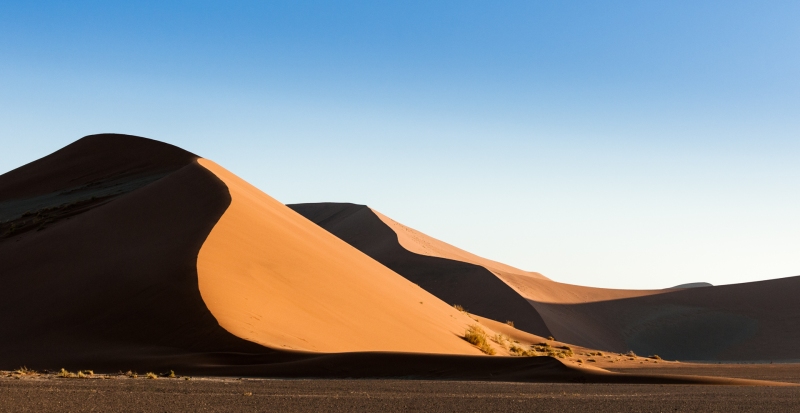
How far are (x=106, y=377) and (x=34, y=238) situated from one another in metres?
16.9

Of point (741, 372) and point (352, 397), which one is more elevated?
point (741, 372)

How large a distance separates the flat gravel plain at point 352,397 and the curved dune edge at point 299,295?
5578 mm

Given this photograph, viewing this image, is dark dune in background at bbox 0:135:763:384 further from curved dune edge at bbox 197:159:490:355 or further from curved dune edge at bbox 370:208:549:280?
curved dune edge at bbox 370:208:549:280

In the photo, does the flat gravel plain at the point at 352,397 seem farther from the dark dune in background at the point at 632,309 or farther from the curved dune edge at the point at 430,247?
the curved dune edge at the point at 430,247

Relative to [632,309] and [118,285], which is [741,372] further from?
[632,309]

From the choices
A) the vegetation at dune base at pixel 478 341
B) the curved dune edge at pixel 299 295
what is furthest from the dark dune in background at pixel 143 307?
the vegetation at dune base at pixel 478 341

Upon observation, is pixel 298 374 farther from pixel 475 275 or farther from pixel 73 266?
pixel 475 275

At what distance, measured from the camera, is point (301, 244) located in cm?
2964

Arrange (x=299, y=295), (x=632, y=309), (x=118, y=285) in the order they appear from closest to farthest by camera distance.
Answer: (x=118, y=285) → (x=299, y=295) → (x=632, y=309)

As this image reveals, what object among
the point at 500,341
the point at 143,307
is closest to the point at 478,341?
the point at 500,341

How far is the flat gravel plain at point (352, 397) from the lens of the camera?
10977 millimetres

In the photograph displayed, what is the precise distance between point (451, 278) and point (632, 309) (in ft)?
52.3

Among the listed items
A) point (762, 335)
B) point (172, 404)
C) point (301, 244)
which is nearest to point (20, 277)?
point (301, 244)

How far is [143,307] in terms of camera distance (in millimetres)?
21906
